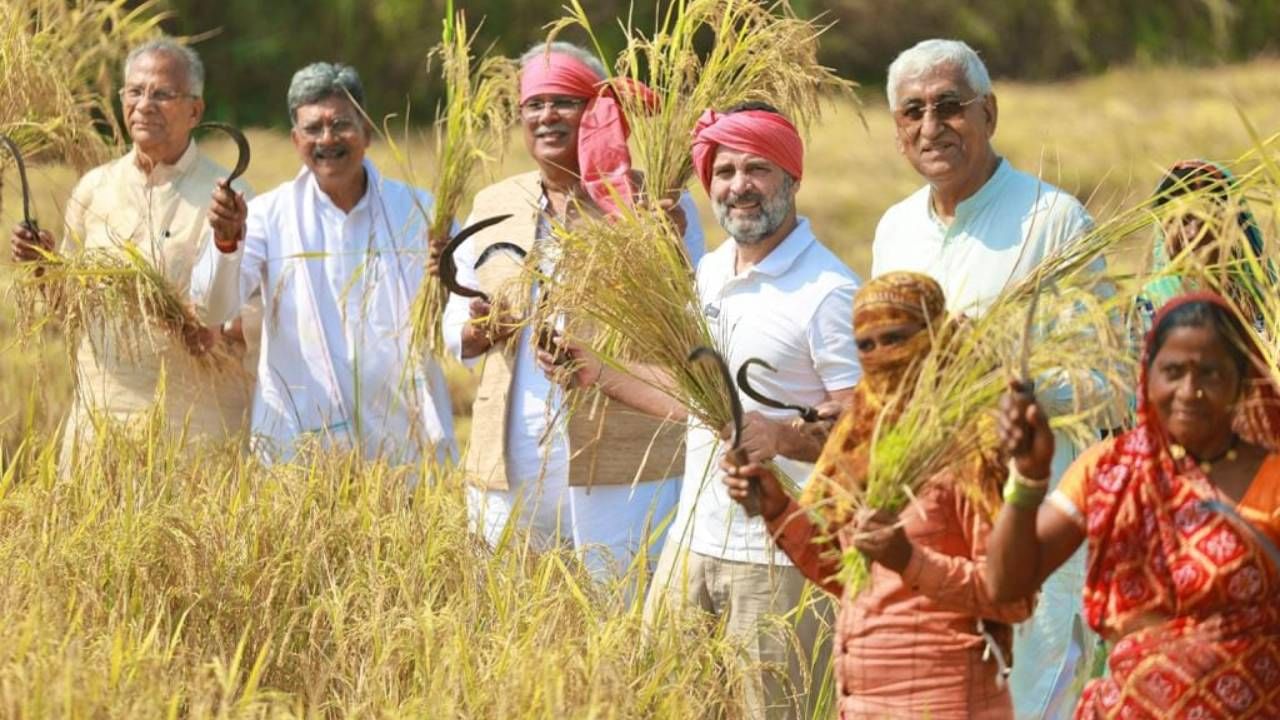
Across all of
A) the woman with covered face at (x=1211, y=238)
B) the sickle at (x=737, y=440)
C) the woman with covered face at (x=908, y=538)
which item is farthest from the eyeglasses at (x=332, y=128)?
the woman with covered face at (x=908, y=538)

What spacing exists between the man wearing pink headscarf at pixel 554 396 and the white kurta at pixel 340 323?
450mm

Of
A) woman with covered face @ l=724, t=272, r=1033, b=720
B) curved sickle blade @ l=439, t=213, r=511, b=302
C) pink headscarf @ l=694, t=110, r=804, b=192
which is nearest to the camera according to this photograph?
woman with covered face @ l=724, t=272, r=1033, b=720

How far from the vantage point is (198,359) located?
19.6 ft

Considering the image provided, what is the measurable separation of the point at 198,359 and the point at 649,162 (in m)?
1.45

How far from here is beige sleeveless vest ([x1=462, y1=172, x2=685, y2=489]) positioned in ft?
17.3

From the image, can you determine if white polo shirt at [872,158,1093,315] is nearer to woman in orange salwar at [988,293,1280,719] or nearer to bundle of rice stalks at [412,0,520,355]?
woman in orange salwar at [988,293,1280,719]

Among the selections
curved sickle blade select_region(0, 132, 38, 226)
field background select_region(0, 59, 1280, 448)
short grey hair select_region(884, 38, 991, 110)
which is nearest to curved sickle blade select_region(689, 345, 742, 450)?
short grey hair select_region(884, 38, 991, 110)

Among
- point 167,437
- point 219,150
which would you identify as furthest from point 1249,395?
point 219,150

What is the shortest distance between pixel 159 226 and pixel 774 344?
6.92 feet

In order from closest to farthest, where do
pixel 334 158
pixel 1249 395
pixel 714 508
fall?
pixel 1249 395, pixel 714 508, pixel 334 158

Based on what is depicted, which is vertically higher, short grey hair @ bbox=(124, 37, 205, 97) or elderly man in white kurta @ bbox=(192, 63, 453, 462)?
short grey hair @ bbox=(124, 37, 205, 97)

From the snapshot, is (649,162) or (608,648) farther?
(649,162)

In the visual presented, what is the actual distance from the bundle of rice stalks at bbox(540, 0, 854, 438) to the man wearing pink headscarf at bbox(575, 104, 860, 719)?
0.42ft

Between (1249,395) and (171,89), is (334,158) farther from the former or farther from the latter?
(1249,395)
